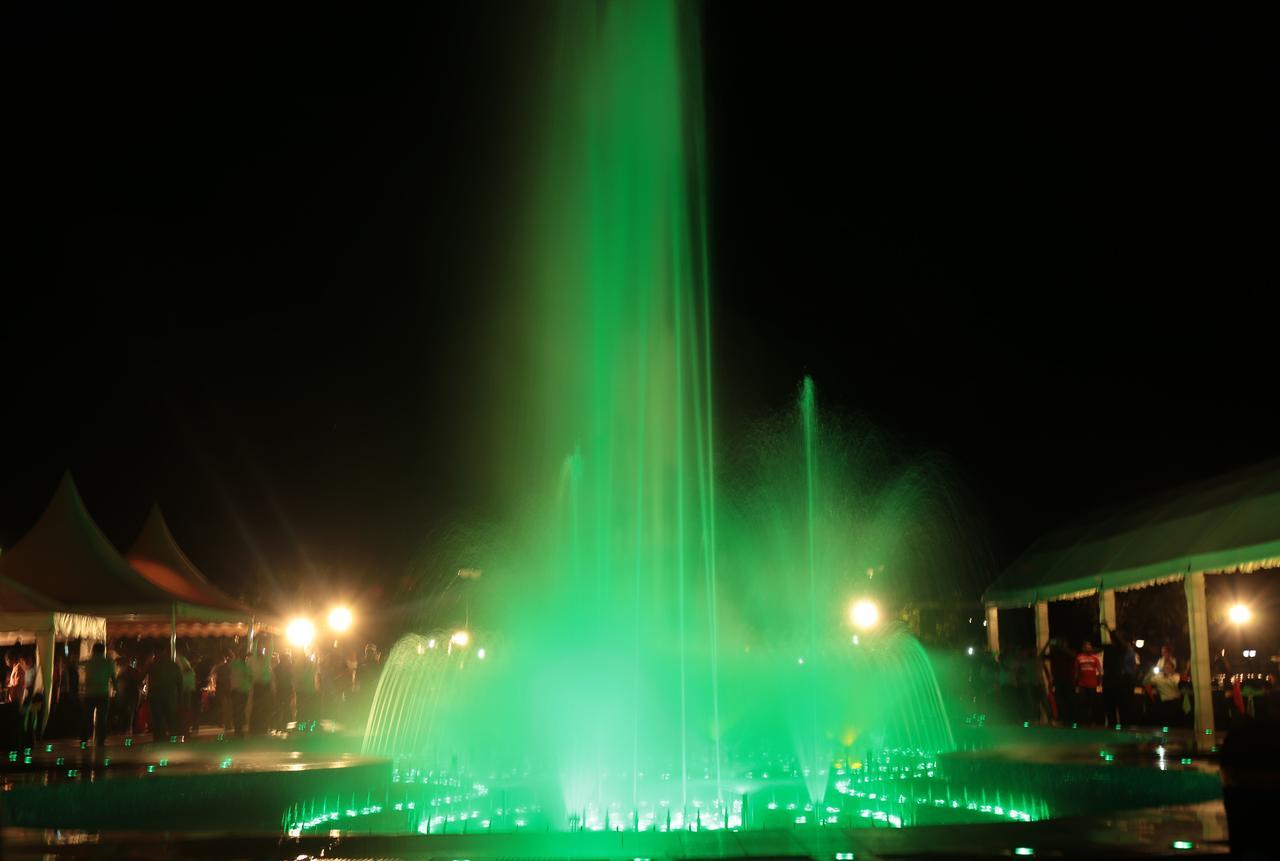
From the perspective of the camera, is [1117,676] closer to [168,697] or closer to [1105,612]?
[1105,612]

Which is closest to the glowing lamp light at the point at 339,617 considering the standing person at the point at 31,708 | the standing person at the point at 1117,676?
the standing person at the point at 31,708

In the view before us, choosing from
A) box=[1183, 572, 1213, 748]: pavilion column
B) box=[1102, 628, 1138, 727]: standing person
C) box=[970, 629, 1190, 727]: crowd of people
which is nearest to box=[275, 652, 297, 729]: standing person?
box=[970, 629, 1190, 727]: crowd of people

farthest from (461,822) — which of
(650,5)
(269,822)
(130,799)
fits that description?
(650,5)

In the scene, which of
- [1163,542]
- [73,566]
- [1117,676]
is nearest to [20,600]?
[73,566]

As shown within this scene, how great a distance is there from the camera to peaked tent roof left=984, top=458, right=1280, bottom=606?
16438mm

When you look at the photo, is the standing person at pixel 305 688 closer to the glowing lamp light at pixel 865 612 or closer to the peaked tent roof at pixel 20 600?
the peaked tent roof at pixel 20 600

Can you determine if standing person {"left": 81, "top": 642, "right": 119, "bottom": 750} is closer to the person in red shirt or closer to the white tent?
the white tent

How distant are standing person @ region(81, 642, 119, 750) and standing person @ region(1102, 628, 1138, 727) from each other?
45.9ft

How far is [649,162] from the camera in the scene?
65.4 feet

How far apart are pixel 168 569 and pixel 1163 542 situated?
17449 mm

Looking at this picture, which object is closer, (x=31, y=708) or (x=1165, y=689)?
(x=31, y=708)

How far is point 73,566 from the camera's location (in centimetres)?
2142

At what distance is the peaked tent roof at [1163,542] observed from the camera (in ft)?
53.9

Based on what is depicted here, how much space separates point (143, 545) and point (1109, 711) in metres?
17.7
